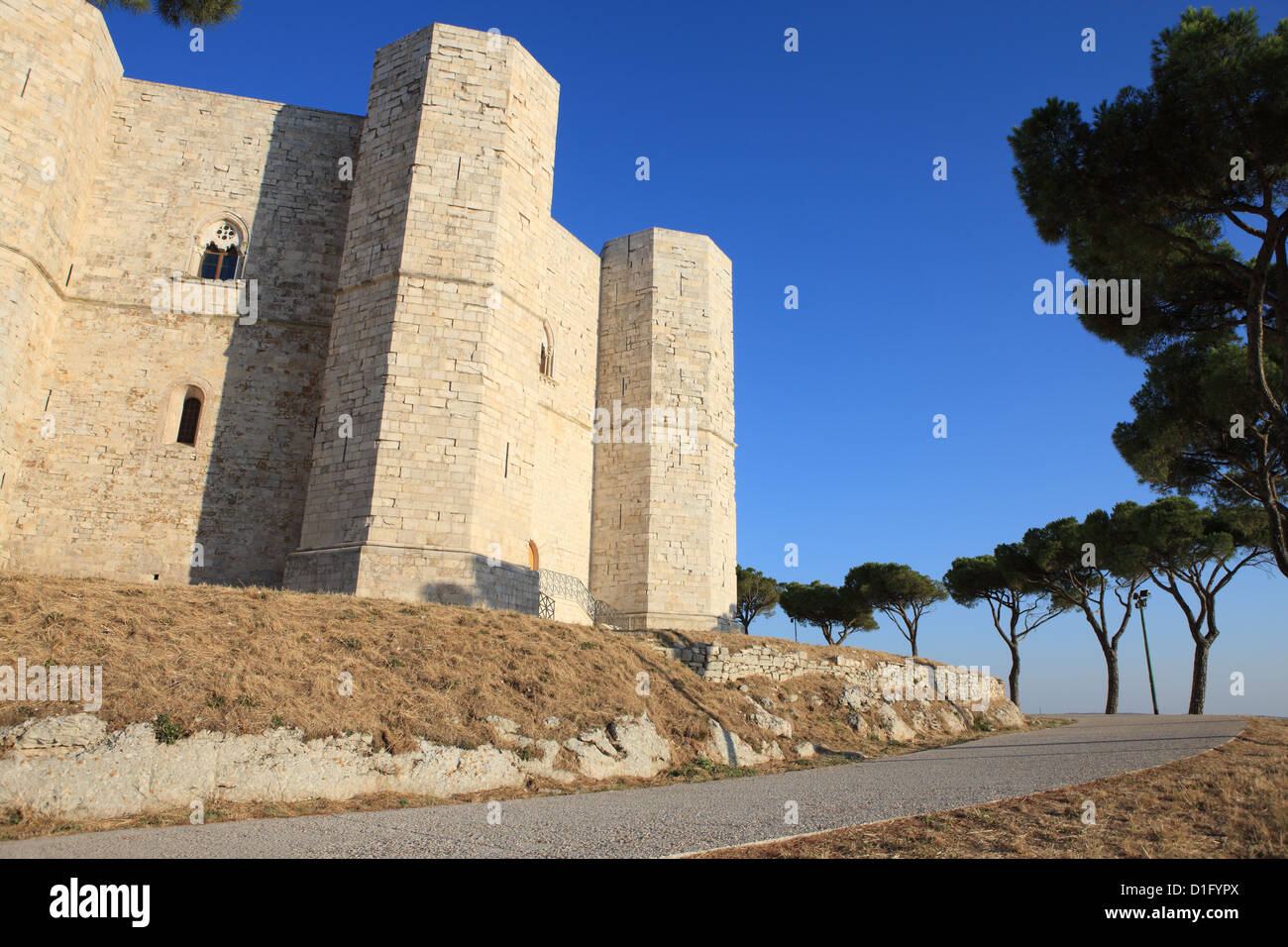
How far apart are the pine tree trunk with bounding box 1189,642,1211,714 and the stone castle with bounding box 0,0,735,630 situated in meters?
16.5

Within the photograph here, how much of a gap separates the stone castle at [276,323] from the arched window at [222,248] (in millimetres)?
53

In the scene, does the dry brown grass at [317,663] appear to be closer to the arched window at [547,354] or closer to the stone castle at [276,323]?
the stone castle at [276,323]

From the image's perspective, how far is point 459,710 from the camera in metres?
8.38

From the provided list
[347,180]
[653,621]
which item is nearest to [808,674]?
[653,621]

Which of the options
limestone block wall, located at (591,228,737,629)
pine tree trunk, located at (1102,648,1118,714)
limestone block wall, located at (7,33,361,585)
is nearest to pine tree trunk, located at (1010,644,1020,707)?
pine tree trunk, located at (1102,648,1118,714)

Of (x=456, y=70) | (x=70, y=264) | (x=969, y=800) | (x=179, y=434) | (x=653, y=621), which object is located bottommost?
(x=969, y=800)

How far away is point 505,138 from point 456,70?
1.69 m

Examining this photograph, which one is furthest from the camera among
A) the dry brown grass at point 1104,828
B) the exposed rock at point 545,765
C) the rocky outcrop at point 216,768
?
the exposed rock at point 545,765

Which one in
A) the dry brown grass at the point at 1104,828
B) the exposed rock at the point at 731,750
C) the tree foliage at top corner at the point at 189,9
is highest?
the tree foliage at top corner at the point at 189,9

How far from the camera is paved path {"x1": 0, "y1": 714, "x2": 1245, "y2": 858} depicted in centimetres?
469

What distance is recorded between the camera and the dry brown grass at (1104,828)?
169 inches

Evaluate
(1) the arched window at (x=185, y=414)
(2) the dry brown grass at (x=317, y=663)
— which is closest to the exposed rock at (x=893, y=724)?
(2) the dry brown grass at (x=317, y=663)

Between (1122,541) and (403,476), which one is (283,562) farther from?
(1122,541)

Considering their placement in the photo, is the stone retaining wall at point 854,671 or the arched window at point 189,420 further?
the arched window at point 189,420
